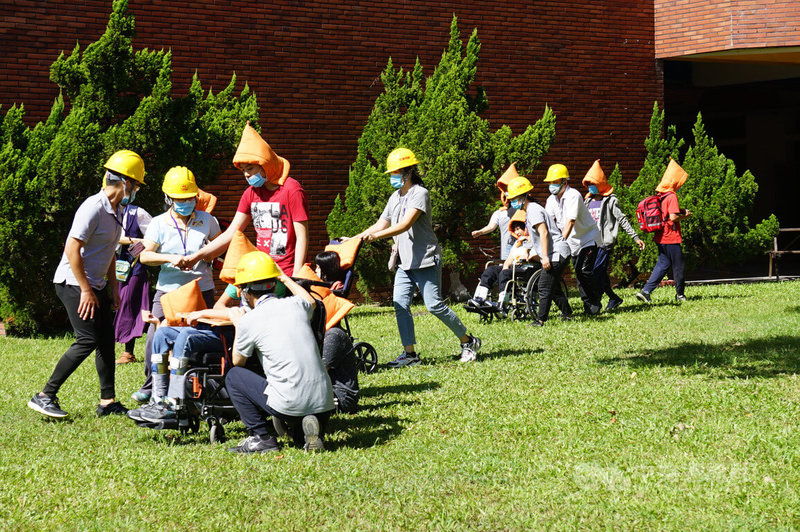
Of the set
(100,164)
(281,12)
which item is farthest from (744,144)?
(100,164)

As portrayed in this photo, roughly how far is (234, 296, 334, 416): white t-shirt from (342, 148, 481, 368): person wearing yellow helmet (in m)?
2.79

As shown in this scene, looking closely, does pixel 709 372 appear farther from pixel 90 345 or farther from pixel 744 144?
pixel 744 144

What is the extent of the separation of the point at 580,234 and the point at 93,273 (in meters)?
7.00

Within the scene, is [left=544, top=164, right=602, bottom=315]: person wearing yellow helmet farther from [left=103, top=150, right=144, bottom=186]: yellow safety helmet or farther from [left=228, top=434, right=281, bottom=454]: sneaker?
[left=228, top=434, right=281, bottom=454]: sneaker

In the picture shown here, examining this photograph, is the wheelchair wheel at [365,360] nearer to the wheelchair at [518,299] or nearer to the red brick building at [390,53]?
the wheelchair at [518,299]

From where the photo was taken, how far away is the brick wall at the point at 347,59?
45.8 feet

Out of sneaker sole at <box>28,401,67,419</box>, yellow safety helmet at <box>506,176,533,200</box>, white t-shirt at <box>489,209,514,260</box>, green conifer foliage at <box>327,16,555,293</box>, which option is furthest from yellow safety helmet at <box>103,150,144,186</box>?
green conifer foliage at <box>327,16,555,293</box>

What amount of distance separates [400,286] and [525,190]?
2927 mm

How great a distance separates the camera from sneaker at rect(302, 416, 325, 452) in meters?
5.66

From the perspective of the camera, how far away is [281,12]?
1559 centimetres

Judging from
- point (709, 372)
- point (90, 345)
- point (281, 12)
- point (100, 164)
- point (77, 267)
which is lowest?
point (709, 372)

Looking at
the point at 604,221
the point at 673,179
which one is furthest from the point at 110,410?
the point at 673,179

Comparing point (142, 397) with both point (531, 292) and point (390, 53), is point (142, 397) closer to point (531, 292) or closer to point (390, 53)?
point (531, 292)

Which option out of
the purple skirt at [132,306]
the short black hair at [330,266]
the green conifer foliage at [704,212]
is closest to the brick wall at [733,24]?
the green conifer foliage at [704,212]
